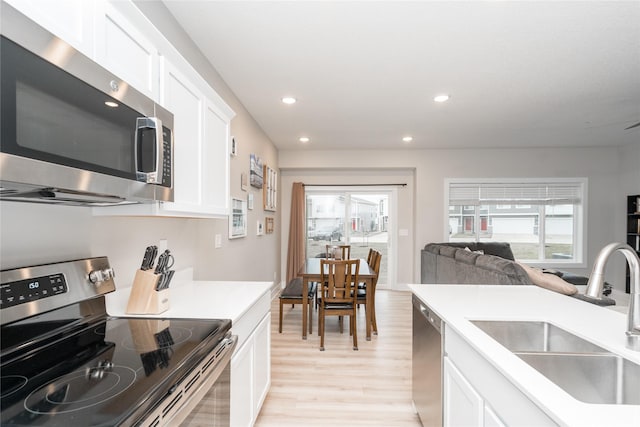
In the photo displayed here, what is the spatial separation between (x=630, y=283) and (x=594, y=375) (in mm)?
348

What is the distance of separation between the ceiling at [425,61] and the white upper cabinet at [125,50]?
0.95 metres

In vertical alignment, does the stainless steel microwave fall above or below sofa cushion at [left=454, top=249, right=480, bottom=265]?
above

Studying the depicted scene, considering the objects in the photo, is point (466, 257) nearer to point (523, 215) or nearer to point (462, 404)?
point (462, 404)

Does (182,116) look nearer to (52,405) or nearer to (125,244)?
(125,244)

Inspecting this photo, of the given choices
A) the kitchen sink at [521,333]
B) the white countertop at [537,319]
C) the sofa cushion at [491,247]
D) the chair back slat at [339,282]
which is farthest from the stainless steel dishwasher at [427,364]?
the sofa cushion at [491,247]

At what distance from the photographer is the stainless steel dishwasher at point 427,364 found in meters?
1.65

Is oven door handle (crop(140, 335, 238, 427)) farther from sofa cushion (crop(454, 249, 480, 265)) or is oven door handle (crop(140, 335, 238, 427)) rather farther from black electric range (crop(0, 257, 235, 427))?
sofa cushion (crop(454, 249, 480, 265))

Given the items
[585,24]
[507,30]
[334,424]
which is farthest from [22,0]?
[585,24]

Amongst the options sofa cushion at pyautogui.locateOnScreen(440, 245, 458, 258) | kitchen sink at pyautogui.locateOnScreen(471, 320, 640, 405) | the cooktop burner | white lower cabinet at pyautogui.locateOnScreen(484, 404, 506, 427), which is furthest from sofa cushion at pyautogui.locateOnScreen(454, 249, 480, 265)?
the cooktop burner

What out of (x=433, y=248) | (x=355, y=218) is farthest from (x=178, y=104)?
(x=355, y=218)

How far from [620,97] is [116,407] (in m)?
4.83

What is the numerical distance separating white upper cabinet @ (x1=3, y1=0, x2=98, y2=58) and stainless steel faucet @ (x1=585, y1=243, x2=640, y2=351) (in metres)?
1.69

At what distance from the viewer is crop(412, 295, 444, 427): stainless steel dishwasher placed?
1.65 metres

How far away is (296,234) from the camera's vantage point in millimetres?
6129
